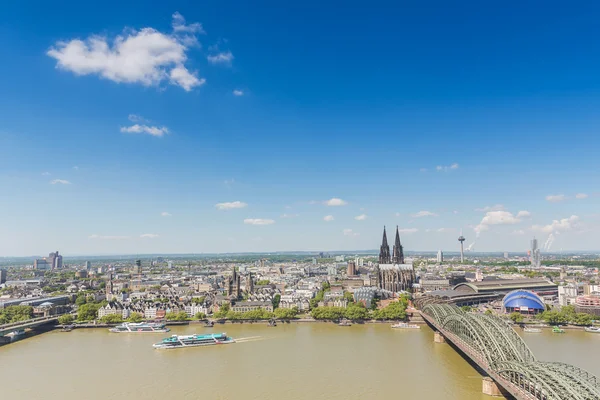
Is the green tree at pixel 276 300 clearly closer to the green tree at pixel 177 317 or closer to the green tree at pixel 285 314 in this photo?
the green tree at pixel 285 314

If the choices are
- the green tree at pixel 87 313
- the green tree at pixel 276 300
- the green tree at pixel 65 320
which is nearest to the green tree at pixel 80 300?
the green tree at pixel 87 313

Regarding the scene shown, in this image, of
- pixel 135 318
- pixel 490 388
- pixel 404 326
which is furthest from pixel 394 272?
pixel 490 388

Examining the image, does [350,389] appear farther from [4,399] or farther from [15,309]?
[15,309]

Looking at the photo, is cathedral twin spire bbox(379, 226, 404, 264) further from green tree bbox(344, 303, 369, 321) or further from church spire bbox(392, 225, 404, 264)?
green tree bbox(344, 303, 369, 321)

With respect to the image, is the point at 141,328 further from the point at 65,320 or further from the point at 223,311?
the point at 65,320

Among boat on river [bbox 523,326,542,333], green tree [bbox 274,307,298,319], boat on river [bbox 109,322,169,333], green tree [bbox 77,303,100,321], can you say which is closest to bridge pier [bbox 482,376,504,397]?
boat on river [bbox 523,326,542,333]

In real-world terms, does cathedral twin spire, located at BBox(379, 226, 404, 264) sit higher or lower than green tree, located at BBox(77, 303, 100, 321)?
higher
